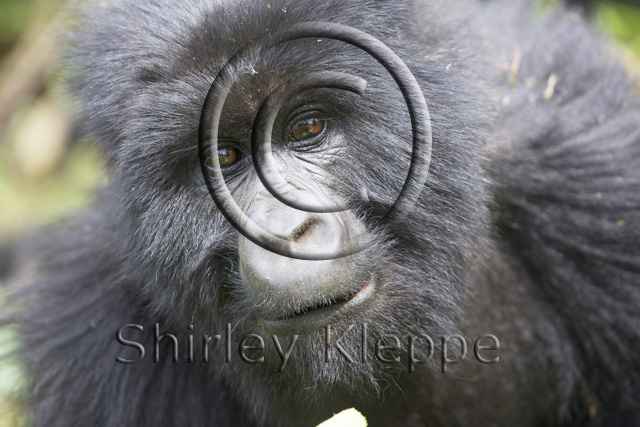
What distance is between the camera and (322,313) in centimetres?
271

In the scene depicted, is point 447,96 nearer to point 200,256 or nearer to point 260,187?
point 260,187

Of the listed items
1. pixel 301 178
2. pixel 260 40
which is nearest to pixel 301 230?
pixel 301 178

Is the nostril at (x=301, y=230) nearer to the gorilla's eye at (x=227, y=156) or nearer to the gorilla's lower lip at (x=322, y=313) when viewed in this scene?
the gorilla's lower lip at (x=322, y=313)

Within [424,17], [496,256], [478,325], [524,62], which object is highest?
[524,62]

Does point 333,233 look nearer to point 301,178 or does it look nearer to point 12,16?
point 301,178

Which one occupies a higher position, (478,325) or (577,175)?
(577,175)

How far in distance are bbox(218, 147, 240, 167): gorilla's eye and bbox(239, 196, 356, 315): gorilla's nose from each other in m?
0.34

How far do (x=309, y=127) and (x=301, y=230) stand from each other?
20.9 inches

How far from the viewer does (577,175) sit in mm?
3797

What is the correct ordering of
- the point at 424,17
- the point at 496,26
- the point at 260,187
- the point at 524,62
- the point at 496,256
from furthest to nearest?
1. the point at 496,26
2. the point at 524,62
3. the point at 496,256
4. the point at 424,17
5. the point at 260,187

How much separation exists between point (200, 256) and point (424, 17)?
1.50m

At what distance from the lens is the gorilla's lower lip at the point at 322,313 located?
2.70 metres

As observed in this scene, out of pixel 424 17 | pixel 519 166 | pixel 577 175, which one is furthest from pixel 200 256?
pixel 577 175

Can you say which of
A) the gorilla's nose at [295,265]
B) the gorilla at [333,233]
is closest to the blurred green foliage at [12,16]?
the gorilla at [333,233]
